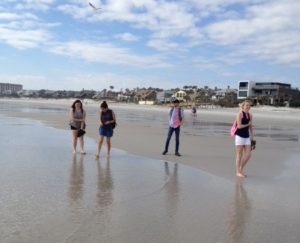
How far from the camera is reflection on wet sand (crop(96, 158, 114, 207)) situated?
6.67m

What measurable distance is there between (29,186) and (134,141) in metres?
8.54

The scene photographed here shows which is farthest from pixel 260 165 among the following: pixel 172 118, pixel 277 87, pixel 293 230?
pixel 277 87

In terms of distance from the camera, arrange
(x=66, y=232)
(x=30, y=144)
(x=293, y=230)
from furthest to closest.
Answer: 1. (x=30, y=144)
2. (x=293, y=230)
3. (x=66, y=232)

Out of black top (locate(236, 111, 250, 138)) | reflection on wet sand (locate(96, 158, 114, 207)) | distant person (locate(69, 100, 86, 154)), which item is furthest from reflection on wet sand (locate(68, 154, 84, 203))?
black top (locate(236, 111, 250, 138))

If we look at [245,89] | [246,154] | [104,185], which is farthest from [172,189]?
[245,89]

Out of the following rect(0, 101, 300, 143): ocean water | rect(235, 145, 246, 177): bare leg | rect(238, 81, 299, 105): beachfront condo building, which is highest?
rect(238, 81, 299, 105): beachfront condo building

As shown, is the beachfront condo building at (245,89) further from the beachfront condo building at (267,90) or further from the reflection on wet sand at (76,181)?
the reflection on wet sand at (76,181)

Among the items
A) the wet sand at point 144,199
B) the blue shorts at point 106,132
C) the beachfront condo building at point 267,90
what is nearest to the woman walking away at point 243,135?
the wet sand at point 144,199

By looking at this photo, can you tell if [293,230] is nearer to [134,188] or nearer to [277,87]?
[134,188]

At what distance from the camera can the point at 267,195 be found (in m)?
7.43

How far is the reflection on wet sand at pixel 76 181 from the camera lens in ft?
22.8

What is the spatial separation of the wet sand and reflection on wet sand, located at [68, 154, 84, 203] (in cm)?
2

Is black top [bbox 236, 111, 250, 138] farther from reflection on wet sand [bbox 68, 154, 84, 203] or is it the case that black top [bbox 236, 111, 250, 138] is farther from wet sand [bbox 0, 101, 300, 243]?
reflection on wet sand [bbox 68, 154, 84, 203]

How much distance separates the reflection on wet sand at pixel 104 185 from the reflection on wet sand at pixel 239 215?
1.76 metres
